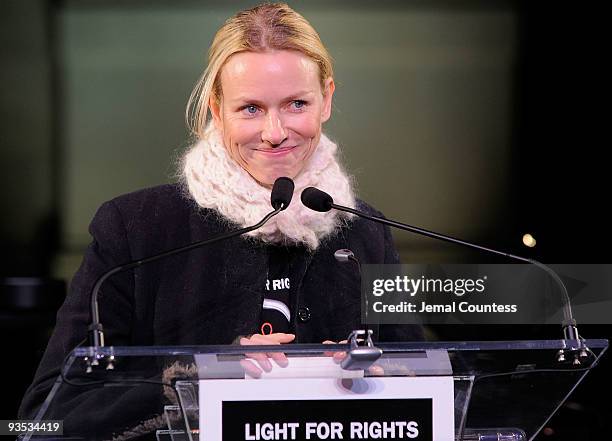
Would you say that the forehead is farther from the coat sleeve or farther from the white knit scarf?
the coat sleeve

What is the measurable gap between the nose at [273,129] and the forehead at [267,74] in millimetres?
46

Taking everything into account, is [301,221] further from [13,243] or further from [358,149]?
[13,243]

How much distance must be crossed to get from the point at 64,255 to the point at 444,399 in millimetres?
1934

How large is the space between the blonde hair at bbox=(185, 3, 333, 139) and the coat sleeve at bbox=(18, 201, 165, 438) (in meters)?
0.32

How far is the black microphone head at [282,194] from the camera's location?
1.66 metres

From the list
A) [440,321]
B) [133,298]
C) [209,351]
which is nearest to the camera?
[209,351]

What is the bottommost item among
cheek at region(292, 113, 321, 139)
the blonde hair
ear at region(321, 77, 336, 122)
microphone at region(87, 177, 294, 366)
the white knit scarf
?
microphone at region(87, 177, 294, 366)

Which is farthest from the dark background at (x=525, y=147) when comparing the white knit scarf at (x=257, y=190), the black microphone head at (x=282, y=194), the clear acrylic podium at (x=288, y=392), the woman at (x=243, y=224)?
the clear acrylic podium at (x=288, y=392)

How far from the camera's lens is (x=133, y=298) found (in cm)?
197

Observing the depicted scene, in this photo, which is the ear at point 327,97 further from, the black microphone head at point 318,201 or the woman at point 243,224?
the black microphone head at point 318,201

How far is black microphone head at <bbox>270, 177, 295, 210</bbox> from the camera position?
5.43 feet

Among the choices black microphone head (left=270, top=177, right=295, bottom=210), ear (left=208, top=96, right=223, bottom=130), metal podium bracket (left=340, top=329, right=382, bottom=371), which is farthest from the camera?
ear (left=208, top=96, right=223, bottom=130)

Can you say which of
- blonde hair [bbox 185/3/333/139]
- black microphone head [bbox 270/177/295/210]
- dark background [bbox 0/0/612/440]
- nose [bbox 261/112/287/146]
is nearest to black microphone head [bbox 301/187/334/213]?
black microphone head [bbox 270/177/295/210]

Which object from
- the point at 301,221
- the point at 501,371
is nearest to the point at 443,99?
the point at 301,221
